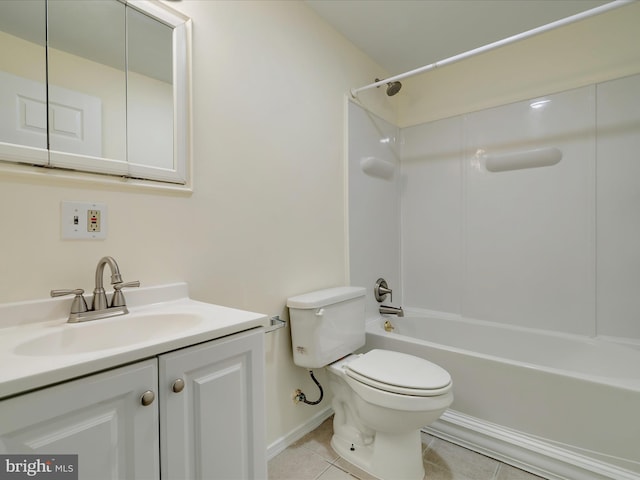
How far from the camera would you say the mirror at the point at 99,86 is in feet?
2.86

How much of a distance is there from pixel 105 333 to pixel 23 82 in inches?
29.8

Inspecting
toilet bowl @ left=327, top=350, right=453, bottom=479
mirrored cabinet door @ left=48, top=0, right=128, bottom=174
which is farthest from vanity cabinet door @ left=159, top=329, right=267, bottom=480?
mirrored cabinet door @ left=48, top=0, right=128, bottom=174

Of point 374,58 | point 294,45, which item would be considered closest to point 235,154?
point 294,45

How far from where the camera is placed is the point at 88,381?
0.59 metres

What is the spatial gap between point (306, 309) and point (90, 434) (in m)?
1.01

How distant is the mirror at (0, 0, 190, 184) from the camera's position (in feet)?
2.86

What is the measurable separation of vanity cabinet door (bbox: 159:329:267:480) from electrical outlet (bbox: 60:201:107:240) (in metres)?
0.55

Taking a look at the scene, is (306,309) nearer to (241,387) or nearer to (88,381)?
(241,387)

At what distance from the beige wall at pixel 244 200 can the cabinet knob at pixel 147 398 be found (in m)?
0.52

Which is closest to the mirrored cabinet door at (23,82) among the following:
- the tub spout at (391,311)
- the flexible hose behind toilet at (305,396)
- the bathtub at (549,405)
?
the flexible hose behind toilet at (305,396)

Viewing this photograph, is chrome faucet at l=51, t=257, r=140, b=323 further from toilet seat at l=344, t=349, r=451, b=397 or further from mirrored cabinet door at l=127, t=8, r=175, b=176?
toilet seat at l=344, t=349, r=451, b=397

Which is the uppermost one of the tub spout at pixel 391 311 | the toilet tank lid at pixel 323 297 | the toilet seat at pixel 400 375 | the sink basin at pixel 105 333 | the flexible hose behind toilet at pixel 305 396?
the sink basin at pixel 105 333

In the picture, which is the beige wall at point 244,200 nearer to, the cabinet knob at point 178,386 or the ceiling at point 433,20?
the ceiling at point 433,20

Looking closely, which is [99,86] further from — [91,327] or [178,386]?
[178,386]
